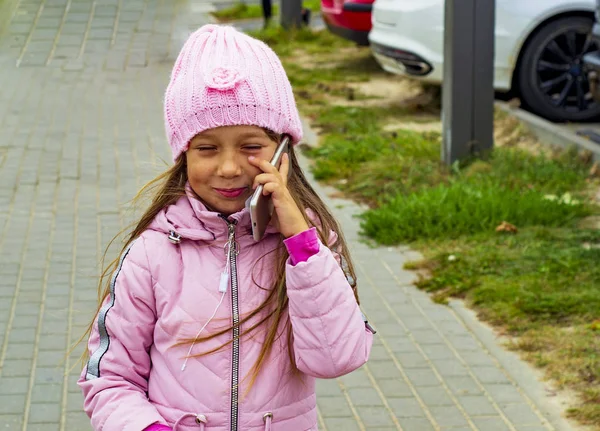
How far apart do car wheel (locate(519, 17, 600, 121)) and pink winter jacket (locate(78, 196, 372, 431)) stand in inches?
285

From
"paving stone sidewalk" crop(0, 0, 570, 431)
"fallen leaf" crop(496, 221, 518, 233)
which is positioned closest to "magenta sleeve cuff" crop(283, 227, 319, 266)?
"paving stone sidewalk" crop(0, 0, 570, 431)

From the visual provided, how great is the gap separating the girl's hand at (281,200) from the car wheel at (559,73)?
7.34 m

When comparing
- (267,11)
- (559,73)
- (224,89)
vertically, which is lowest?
(267,11)

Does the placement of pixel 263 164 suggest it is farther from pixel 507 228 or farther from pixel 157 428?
pixel 507 228

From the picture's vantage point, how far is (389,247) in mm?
6910

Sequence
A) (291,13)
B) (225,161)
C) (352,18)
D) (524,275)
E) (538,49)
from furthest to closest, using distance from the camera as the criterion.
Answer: (291,13), (352,18), (538,49), (524,275), (225,161)

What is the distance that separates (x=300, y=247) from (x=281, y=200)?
4.2 inches

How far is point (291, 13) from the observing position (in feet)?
49.4

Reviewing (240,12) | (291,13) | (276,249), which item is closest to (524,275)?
(276,249)

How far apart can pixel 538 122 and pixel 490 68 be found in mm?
959

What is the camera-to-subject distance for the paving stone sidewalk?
4730mm

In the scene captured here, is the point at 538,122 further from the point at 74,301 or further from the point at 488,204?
the point at 74,301

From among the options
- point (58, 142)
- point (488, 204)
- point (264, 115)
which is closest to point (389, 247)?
point (488, 204)

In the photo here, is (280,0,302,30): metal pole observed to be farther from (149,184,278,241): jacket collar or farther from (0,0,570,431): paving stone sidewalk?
(149,184,278,241): jacket collar
